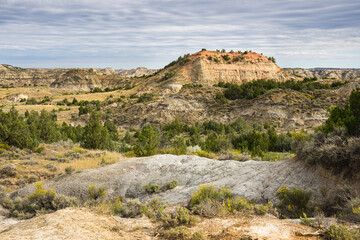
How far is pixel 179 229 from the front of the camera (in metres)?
4.93

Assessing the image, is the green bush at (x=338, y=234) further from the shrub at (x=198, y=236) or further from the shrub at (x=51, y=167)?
the shrub at (x=51, y=167)

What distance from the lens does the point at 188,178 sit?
9711 mm

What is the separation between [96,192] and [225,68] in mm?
62014

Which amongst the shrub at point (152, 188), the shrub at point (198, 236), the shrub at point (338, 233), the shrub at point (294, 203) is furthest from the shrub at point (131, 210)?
the shrub at point (338, 233)

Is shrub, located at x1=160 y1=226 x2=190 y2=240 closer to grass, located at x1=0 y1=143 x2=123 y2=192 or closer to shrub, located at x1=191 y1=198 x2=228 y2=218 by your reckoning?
shrub, located at x1=191 y1=198 x2=228 y2=218

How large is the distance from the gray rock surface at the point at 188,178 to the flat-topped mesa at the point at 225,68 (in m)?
50.6

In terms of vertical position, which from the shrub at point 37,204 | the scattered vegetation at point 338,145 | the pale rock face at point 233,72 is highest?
the pale rock face at point 233,72

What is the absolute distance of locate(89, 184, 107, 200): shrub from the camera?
8.88 meters

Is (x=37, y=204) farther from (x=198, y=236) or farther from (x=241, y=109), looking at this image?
(x=241, y=109)

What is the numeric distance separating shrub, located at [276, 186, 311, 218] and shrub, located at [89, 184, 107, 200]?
6.13m

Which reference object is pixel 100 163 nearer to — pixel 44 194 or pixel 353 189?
pixel 44 194

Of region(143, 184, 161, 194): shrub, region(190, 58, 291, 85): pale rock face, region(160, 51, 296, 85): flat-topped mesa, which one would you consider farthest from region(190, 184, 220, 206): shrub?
region(190, 58, 291, 85): pale rock face

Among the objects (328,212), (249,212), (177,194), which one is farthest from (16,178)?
(328,212)

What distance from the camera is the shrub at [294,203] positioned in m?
6.23
